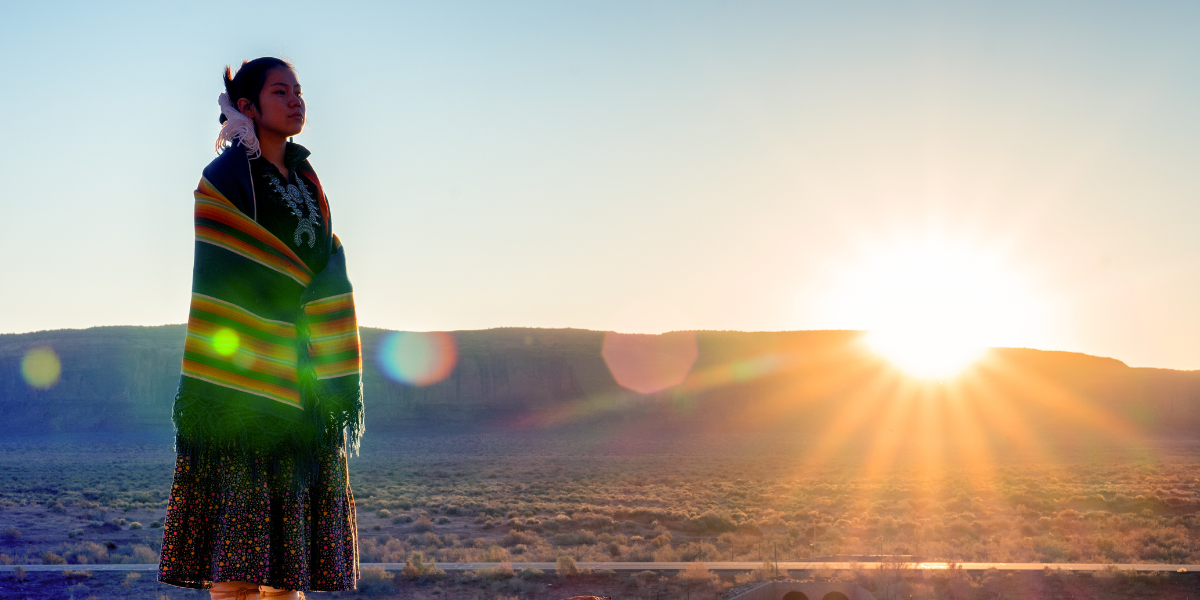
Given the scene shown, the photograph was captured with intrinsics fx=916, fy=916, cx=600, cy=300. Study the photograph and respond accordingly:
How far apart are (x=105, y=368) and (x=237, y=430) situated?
9111 cm

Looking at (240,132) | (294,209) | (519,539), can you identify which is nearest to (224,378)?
(294,209)

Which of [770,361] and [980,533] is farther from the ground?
[770,361]

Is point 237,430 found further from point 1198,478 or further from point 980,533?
point 1198,478

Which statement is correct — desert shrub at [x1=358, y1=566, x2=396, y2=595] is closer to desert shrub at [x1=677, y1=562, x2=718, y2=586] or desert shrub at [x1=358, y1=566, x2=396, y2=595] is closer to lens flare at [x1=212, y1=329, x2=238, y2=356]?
desert shrub at [x1=677, y1=562, x2=718, y2=586]

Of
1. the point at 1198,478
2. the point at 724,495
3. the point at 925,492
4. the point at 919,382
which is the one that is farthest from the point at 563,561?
the point at 919,382

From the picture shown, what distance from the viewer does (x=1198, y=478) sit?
118 feet

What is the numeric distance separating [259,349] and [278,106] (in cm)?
69

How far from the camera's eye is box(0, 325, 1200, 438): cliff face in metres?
76.3

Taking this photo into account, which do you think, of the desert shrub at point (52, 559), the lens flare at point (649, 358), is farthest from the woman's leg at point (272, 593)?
the lens flare at point (649, 358)

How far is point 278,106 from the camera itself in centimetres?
252

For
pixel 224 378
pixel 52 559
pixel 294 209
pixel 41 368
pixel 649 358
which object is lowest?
pixel 52 559

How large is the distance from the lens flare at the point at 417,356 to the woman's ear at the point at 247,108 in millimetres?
85798

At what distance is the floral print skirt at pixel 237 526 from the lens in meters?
2.26

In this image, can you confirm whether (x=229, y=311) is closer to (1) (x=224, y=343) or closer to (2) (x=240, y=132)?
(1) (x=224, y=343)
